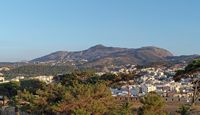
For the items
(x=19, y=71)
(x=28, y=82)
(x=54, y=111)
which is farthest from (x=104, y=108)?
(x=19, y=71)

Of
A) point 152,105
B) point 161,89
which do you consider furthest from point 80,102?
point 161,89

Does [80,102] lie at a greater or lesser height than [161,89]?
greater

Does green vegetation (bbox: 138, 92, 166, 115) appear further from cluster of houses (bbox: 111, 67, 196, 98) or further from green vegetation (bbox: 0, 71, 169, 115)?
cluster of houses (bbox: 111, 67, 196, 98)

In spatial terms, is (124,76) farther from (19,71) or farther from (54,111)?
(19,71)

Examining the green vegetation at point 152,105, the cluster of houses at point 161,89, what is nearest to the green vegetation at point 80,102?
the green vegetation at point 152,105

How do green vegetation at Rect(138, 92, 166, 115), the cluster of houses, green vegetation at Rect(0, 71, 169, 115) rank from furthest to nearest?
1. the cluster of houses
2. green vegetation at Rect(0, 71, 169, 115)
3. green vegetation at Rect(138, 92, 166, 115)

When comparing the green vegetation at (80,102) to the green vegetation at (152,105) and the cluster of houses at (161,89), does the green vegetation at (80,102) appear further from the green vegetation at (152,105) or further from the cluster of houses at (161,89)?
the cluster of houses at (161,89)

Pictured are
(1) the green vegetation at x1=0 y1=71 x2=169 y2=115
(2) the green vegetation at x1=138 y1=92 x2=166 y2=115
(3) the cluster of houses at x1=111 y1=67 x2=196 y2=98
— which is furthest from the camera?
(3) the cluster of houses at x1=111 y1=67 x2=196 y2=98

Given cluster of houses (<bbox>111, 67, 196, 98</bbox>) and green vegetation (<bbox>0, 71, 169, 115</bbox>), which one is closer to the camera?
green vegetation (<bbox>0, 71, 169, 115</bbox>)

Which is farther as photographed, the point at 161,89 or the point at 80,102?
the point at 161,89

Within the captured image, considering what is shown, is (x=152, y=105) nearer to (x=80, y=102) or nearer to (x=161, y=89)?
(x=80, y=102)

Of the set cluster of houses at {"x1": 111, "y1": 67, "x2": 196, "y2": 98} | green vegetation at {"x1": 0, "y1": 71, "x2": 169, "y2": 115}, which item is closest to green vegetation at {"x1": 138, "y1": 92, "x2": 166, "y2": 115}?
green vegetation at {"x1": 0, "y1": 71, "x2": 169, "y2": 115}
